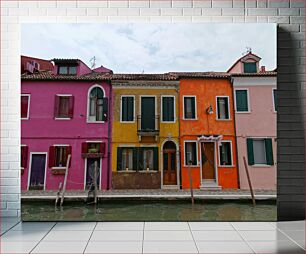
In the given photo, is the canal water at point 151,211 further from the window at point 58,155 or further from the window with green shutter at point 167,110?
the window with green shutter at point 167,110

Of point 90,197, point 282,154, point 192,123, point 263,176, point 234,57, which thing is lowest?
point 90,197

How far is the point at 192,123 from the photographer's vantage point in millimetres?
3178

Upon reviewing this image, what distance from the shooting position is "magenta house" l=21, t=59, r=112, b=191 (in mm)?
3094

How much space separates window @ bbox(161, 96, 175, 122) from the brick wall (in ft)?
2.82

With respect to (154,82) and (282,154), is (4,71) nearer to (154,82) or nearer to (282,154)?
(154,82)

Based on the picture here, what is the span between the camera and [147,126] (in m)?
3.21

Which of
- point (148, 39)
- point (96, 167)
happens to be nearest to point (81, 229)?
point (96, 167)

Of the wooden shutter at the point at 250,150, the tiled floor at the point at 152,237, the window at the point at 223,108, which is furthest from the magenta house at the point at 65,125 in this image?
the wooden shutter at the point at 250,150

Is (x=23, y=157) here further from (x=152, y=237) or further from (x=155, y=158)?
(x=152, y=237)

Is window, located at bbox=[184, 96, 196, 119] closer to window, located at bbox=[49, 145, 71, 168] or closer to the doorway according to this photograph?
window, located at bbox=[49, 145, 71, 168]

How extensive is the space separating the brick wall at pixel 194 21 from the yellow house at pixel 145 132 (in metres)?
0.72

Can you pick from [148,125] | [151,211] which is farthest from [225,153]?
[151,211]

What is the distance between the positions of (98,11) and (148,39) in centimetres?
63

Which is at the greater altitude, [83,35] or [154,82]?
[83,35]
